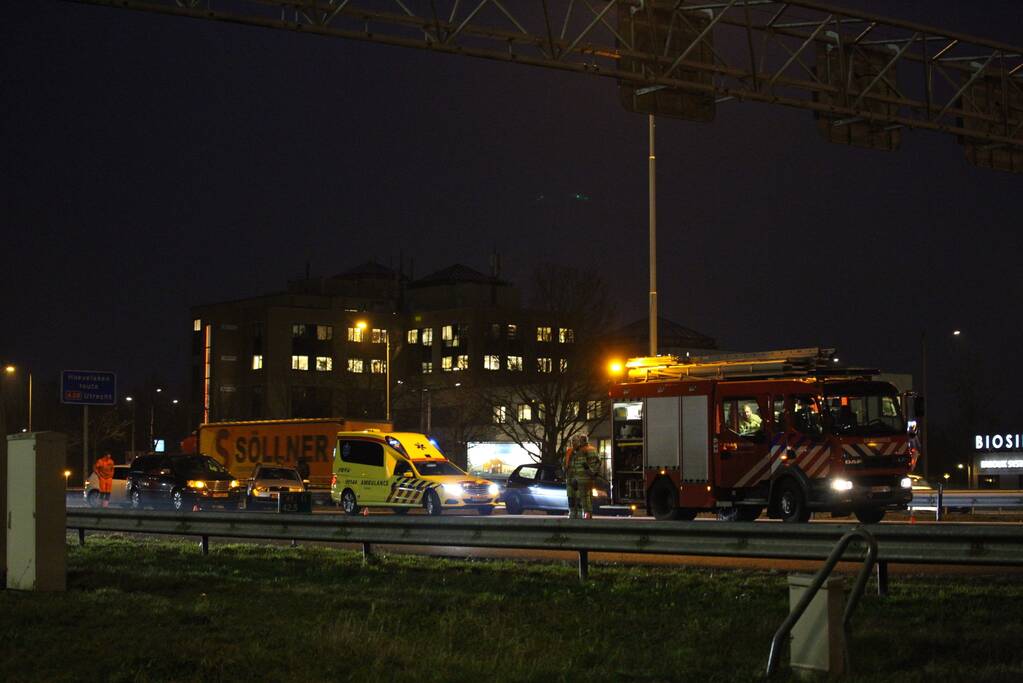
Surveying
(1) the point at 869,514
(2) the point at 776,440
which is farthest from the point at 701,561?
(1) the point at 869,514

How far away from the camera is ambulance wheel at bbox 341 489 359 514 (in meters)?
35.7

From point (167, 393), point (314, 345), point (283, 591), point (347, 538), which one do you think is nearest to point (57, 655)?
point (283, 591)

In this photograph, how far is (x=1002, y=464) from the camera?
71688mm

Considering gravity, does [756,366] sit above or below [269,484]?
above

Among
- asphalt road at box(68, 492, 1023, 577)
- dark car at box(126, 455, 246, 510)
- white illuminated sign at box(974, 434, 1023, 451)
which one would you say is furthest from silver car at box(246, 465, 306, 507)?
white illuminated sign at box(974, 434, 1023, 451)

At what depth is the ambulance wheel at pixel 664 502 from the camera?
25.4 meters

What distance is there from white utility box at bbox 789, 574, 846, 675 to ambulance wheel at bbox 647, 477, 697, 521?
51.4 ft

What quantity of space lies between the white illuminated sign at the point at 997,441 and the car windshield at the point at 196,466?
4676 cm

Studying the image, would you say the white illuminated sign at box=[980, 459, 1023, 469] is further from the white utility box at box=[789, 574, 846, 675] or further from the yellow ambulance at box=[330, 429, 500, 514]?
the white utility box at box=[789, 574, 846, 675]

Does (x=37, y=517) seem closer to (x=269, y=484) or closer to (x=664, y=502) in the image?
(x=664, y=502)

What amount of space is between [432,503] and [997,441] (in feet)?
163

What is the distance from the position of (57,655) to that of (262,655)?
184cm

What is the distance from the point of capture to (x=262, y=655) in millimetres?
11281

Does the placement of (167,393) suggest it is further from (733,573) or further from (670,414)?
(733,573)
